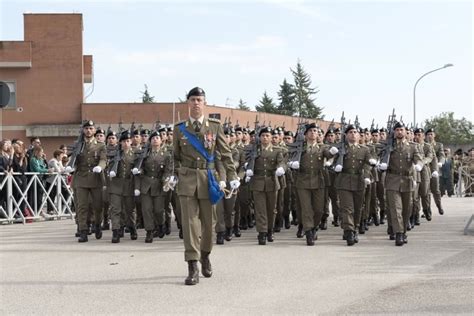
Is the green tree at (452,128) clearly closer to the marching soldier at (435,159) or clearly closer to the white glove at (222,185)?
the marching soldier at (435,159)

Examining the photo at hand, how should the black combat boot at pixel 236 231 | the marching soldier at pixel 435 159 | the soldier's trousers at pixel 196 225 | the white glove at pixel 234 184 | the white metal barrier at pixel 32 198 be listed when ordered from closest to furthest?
the soldier's trousers at pixel 196 225 < the white glove at pixel 234 184 < the black combat boot at pixel 236 231 < the marching soldier at pixel 435 159 < the white metal barrier at pixel 32 198

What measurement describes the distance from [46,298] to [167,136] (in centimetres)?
704

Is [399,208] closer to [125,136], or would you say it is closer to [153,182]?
[153,182]

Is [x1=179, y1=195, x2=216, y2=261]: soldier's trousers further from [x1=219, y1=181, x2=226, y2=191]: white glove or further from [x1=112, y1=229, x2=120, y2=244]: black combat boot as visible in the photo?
[x1=112, y1=229, x2=120, y2=244]: black combat boot

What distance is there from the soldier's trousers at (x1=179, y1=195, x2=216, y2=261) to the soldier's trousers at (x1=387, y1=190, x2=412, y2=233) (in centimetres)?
399

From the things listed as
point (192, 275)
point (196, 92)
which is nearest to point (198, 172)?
point (196, 92)

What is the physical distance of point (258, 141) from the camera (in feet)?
43.3

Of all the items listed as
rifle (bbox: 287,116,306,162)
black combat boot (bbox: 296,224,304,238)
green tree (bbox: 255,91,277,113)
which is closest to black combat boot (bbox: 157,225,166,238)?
black combat boot (bbox: 296,224,304,238)

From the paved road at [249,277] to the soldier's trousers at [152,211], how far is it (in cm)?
38

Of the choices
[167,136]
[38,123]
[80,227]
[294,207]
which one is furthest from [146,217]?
[38,123]

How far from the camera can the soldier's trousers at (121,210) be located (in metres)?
12.9

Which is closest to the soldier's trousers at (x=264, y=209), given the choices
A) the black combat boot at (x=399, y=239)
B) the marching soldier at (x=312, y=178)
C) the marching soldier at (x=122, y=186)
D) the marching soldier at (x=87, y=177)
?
the marching soldier at (x=312, y=178)

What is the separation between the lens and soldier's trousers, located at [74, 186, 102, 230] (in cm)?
1306

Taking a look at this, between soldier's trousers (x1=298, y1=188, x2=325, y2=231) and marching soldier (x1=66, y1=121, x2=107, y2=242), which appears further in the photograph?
marching soldier (x1=66, y1=121, x2=107, y2=242)
